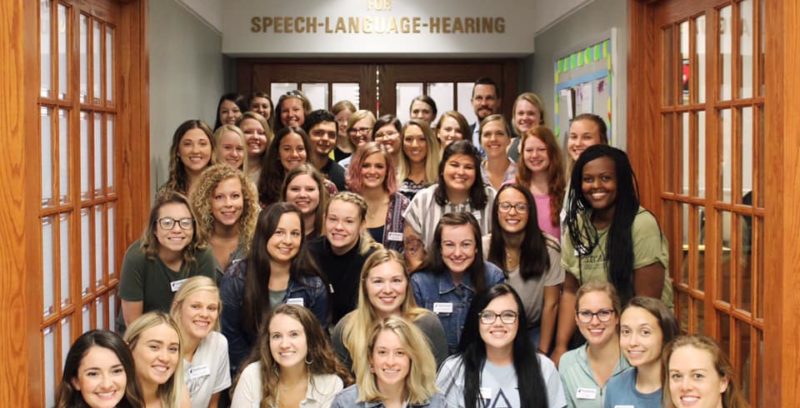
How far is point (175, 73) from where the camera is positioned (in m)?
5.79

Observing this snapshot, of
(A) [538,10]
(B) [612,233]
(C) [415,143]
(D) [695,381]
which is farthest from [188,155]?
(A) [538,10]

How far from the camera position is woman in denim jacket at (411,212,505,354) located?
427cm

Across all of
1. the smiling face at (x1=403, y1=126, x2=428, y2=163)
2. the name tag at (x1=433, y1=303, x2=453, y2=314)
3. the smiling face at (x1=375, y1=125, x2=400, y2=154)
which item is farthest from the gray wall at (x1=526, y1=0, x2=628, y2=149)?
the name tag at (x1=433, y1=303, x2=453, y2=314)

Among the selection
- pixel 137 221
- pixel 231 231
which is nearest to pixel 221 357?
pixel 231 231

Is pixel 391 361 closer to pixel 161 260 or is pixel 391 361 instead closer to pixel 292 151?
pixel 161 260

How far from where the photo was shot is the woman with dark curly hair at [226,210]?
15.3 ft

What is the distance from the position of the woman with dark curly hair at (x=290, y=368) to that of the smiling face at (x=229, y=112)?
2713mm

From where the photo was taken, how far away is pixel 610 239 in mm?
4191

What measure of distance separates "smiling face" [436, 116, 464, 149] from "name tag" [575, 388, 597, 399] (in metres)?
2.38

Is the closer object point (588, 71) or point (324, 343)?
point (324, 343)

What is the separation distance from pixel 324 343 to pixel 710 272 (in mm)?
1581

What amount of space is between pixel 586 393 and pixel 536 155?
1.47 metres

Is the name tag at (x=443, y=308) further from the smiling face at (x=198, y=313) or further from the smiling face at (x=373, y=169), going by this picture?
the smiling face at (x=373, y=169)

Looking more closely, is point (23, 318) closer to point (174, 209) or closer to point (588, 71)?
point (174, 209)
